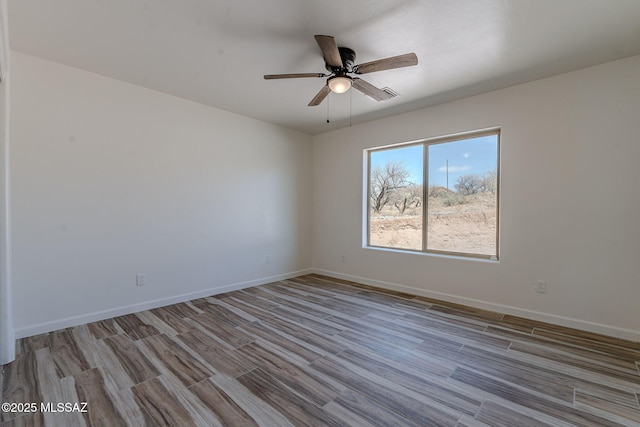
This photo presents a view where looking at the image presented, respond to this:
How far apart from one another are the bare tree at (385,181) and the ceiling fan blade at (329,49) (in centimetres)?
248

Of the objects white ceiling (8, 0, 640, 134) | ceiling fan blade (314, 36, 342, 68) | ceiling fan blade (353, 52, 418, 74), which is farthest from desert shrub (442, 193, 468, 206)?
ceiling fan blade (314, 36, 342, 68)

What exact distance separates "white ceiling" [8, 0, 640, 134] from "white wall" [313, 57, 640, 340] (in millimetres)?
303

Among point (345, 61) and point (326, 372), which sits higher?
point (345, 61)

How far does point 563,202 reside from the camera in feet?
9.62

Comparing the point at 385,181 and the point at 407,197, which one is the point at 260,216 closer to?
the point at 385,181

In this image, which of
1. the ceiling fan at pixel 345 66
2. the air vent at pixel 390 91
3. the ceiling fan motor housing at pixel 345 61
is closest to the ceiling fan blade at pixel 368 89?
the ceiling fan at pixel 345 66

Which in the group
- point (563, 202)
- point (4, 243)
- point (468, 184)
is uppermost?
point (468, 184)

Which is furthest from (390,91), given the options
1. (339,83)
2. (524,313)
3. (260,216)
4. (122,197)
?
(122,197)

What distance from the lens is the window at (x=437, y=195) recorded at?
11.8 feet

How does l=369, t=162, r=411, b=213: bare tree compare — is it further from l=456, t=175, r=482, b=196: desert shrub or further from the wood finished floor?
the wood finished floor

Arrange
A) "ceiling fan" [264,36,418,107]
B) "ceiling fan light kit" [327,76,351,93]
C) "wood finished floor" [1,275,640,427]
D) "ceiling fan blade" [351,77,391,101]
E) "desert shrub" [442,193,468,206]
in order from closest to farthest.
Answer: "wood finished floor" [1,275,640,427] → "ceiling fan" [264,36,418,107] → "ceiling fan light kit" [327,76,351,93] → "ceiling fan blade" [351,77,391,101] → "desert shrub" [442,193,468,206]

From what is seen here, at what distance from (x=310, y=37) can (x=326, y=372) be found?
2700mm

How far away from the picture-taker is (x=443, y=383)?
1.97 metres

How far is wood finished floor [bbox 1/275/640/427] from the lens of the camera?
166 cm
